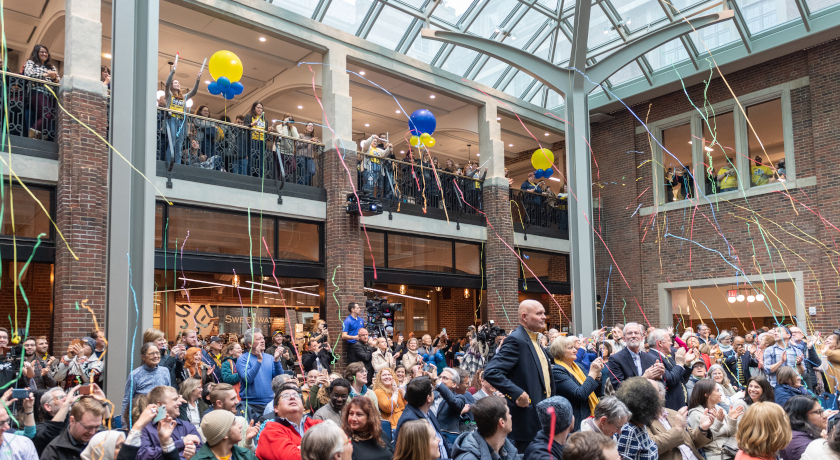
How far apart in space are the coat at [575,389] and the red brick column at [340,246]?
7.74 metres

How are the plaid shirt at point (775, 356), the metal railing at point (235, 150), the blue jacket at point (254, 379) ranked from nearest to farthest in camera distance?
1. the blue jacket at point (254, 379)
2. the plaid shirt at point (775, 356)
3. the metal railing at point (235, 150)

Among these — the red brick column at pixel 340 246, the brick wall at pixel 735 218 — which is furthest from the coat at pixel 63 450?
the brick wall at pixel 735 218

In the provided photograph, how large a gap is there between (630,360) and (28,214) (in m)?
8.58

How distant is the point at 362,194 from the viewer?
12.2 metres

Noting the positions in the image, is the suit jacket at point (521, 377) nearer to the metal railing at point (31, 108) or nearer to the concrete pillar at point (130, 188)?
the concrete pillar at point (130, 188)

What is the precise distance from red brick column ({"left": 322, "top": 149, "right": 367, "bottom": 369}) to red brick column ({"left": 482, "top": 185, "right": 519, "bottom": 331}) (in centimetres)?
386

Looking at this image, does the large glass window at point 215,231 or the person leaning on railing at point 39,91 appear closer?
the person leaning on railing at point 39,91

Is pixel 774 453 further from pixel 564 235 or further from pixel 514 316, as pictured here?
pixel 564 235

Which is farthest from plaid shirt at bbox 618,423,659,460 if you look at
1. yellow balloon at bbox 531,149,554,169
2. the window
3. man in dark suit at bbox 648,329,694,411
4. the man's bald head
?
the window

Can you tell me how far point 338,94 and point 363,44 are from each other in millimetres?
1448

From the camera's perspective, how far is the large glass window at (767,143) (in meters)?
14.3

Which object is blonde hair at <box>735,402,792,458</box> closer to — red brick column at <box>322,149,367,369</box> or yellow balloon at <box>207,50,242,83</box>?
yellow balloon at <box>207,50,242,83</box>

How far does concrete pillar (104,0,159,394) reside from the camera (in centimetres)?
421

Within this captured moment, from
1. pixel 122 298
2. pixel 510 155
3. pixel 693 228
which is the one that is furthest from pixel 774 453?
pixel 510 155
